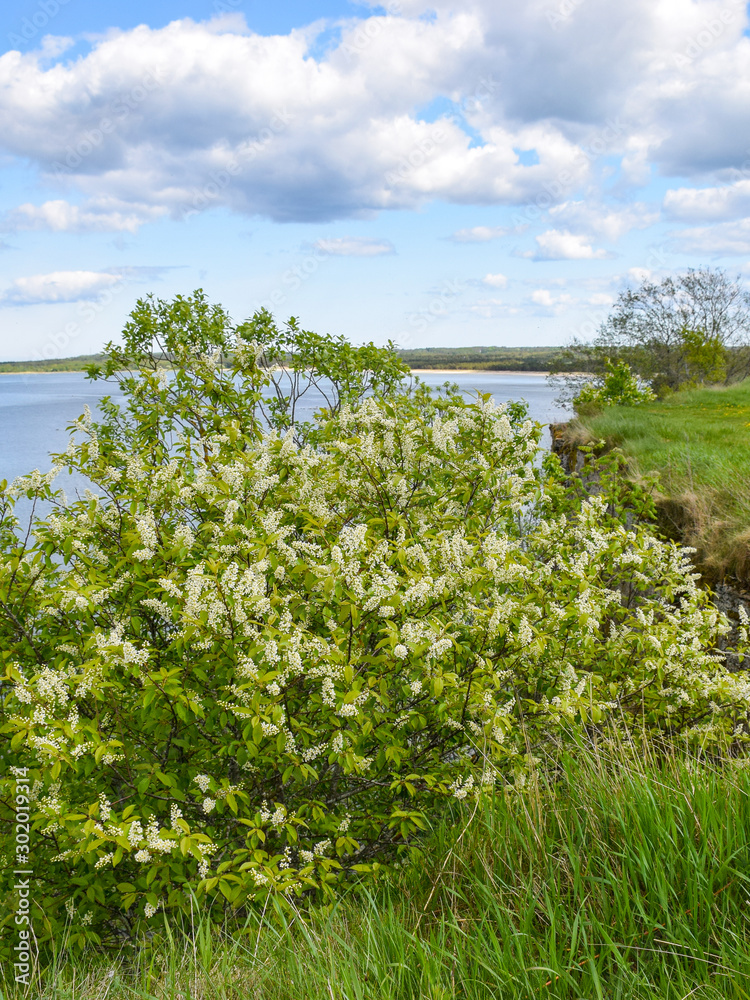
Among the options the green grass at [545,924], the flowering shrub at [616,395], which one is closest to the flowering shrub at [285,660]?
the green grass at [545,924]

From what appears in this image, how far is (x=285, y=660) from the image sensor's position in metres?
3.47

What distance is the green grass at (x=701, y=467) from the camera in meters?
7.91

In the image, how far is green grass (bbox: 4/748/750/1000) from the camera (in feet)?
8.44

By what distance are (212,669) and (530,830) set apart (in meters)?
1.91

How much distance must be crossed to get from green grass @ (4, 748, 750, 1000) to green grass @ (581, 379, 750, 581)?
494 cm

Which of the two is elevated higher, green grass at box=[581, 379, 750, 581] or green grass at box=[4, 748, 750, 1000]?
green grass at box=[581, 379, 750, 581]

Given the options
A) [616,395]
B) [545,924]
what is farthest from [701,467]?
[616,395]

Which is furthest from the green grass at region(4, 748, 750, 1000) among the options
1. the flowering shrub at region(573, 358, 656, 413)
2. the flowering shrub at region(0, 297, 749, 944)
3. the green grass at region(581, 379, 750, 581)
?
the flowering shrub at region(573, 358, 656, 413)

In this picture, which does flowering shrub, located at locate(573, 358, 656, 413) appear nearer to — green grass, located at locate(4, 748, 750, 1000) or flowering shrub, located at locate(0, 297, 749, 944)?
flowering shrub, located at locate(0, 297, 749, 944)

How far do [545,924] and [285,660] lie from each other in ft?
5.47

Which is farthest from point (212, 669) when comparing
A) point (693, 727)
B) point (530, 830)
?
point (693, 727)

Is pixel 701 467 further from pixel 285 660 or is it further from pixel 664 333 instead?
pixel 664 333

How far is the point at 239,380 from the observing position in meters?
6.70

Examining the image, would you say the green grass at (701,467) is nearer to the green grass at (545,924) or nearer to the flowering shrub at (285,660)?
the flowering shrub at (285,660)
